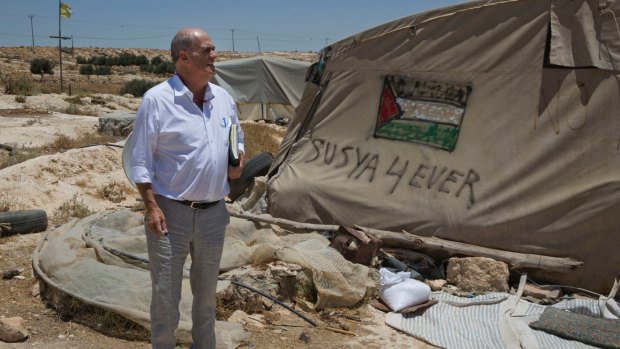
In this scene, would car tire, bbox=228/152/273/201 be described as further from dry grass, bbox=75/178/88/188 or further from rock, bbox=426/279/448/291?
rock, bbox=426/279/448/291

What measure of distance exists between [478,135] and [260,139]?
839cm

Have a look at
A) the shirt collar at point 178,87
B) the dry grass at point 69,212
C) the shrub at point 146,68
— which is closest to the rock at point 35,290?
the dry grass at point 69,212

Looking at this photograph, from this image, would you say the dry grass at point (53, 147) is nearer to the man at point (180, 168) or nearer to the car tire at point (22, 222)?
the car tire at point (22, 222)

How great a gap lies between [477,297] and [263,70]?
1482cm

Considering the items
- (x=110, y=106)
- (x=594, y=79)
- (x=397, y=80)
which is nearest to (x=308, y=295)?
(x=397, y=80)

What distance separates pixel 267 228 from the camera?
6.62 m

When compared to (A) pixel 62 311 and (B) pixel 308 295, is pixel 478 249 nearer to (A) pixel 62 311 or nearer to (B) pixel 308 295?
(B) pixel 308 295

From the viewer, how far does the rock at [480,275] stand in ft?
18.6

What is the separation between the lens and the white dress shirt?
10.1 ft

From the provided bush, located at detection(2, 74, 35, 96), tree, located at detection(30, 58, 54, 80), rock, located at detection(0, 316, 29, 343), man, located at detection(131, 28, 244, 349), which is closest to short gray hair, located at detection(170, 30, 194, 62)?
man, located at detection(131, 28, 244, 349)

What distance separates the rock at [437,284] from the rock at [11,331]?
3.42 m

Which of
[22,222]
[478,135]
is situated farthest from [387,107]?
[22,222]

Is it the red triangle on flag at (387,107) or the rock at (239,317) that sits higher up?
the red triangle on flag at (387,107)

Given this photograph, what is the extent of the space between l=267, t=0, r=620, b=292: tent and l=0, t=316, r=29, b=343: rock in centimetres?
347
